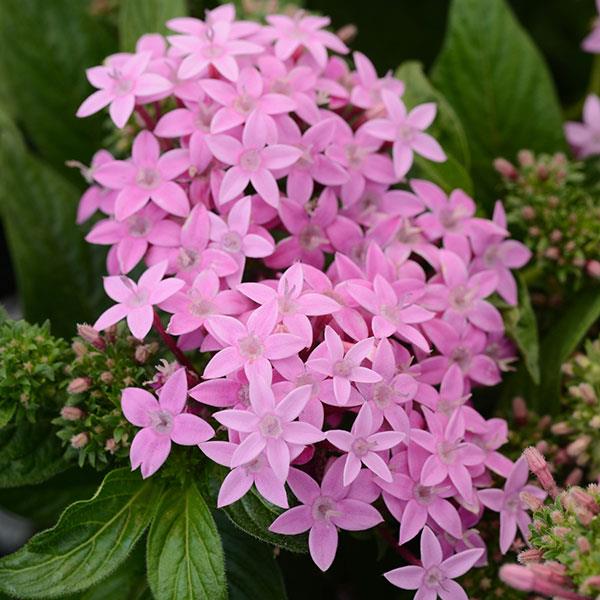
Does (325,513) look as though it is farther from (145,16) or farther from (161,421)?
(145,16)

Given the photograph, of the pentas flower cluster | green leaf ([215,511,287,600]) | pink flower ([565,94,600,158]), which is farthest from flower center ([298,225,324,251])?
pink flower ([565,94,600,158])

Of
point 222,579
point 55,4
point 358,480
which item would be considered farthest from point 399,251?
point 55,4

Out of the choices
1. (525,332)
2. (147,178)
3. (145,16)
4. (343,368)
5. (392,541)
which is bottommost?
(392,541)

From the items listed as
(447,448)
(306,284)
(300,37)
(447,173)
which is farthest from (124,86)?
(447,448)

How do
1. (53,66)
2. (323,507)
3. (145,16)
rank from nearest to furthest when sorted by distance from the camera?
1. (323,507)
2. (145,16)
3. (53,66)

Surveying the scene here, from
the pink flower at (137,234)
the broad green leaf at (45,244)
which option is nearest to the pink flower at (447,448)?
the pink flower at (137,234)

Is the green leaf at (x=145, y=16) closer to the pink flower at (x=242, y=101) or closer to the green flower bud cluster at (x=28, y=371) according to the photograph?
the pink flower at (x=242, y=101)
